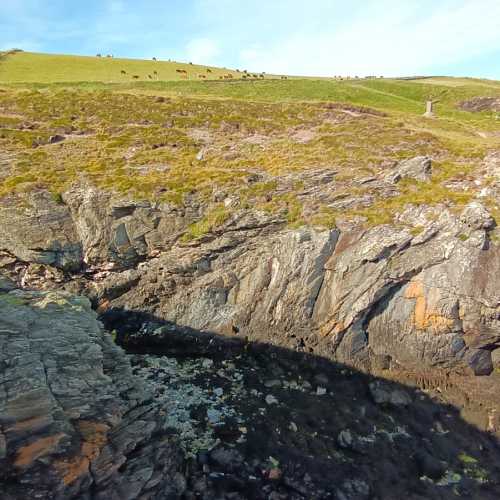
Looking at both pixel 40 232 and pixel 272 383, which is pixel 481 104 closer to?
pixel 272 383

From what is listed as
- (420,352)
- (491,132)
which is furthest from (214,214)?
(491,132)

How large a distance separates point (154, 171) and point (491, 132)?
1607 inches

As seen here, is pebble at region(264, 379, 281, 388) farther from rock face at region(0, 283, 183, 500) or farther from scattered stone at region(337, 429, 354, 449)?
rock face at region(0, 283, 183, 500)

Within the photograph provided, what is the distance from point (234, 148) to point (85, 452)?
3430cm

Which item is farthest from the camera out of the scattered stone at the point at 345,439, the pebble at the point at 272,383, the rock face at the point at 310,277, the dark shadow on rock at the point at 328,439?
the rock face at the point at 310,277

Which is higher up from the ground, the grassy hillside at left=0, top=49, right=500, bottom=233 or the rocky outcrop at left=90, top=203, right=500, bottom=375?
the grassy hillside at left=0, top=49, right=500, bottom=233

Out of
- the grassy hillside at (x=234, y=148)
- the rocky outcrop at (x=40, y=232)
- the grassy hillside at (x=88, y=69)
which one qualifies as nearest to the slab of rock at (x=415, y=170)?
the grassy hillside at (x=234, y=148)

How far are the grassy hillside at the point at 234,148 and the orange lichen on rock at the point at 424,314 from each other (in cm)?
623

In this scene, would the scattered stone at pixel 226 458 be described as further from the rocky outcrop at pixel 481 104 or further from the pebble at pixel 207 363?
the rocky outcrop at pixel 481 104

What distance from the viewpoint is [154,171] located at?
39.1 metres

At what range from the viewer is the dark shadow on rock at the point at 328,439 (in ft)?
65.2

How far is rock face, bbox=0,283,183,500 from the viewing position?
50.5ft

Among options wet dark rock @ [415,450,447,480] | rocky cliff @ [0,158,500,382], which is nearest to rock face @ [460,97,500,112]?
rocky cliff @ [0,158,500,382]

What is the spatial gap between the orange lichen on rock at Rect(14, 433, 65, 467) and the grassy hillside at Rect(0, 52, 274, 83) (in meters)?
74.0
